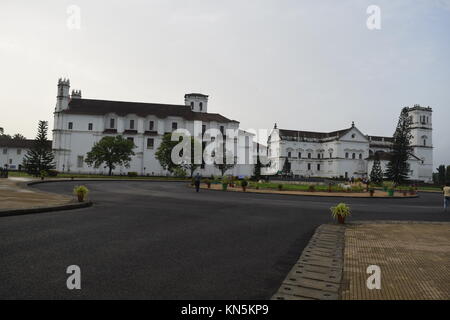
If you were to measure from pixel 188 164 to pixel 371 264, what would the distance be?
57.1 metres

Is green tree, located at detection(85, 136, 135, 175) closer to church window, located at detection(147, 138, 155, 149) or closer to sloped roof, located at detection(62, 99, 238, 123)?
church window, located at detection(147, 138, 155, 149)

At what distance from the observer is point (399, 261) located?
6.49 metres

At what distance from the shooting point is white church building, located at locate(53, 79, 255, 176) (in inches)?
2672

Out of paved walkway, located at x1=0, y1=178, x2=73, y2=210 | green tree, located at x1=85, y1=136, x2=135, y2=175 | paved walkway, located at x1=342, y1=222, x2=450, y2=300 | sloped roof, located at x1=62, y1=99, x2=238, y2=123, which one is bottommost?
paved walkway, located at x1=342, y1=222, x2=450, y2=300

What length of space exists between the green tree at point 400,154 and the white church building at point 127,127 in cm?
2973

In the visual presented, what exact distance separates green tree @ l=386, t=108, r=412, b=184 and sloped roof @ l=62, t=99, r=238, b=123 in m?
35.9

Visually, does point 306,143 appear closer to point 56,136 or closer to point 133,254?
point 56,136

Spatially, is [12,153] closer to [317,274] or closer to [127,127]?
[127,127]

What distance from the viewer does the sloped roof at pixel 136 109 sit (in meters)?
70.6

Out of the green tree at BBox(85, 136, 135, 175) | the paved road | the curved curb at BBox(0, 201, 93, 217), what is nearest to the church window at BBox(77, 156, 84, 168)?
the green tree at BBox(85, 136, 135, 175)

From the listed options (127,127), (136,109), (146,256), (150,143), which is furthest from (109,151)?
(146,256)

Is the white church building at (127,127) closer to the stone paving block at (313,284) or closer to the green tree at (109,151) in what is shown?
the green tree at (109,151)

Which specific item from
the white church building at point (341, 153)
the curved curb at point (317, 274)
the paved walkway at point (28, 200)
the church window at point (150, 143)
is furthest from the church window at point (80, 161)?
the curved curb at point (317, 274)
